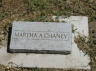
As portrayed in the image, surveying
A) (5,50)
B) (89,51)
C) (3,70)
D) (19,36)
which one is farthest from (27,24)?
(89,51)

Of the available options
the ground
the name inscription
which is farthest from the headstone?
the ground

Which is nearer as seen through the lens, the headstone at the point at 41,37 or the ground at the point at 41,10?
the headstone at the point at 41,37

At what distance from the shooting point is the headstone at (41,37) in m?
4.10

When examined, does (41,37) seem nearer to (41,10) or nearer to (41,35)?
(41,35)

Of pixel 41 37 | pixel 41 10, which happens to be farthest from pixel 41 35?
pixel 41 10

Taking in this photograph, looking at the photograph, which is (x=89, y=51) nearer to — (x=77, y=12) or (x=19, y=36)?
(x=77, y=12)

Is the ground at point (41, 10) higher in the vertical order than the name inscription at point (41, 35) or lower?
higher

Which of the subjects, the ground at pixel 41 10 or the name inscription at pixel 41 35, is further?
the ground at pixel 41 10

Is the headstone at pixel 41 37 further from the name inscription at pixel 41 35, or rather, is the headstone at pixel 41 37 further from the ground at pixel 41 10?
the ground at pixel 41 10

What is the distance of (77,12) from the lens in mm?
4785

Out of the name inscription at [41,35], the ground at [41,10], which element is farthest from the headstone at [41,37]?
the ground at [41,10]

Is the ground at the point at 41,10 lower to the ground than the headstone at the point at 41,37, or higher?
higher

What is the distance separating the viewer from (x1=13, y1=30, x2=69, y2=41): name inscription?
417cm

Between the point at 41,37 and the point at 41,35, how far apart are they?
0.04m
